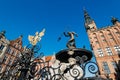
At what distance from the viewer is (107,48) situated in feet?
92.3

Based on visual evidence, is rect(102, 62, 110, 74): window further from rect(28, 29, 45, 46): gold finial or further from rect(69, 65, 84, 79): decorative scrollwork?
rect(69, 65, 84, 79): decorative scrollwork

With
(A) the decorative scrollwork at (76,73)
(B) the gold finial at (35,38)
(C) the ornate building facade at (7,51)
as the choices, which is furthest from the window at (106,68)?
(A) the decorative scrollwork at (76,73)

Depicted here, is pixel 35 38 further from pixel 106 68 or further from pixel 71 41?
pixel 106 68

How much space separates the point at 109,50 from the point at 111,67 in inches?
173

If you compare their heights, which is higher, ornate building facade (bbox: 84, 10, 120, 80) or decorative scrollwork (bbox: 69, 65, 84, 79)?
ornate building facade (bbox: 84, 10, 120, 80)

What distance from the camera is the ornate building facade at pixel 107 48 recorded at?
24831 mm

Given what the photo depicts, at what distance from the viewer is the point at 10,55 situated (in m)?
29.6

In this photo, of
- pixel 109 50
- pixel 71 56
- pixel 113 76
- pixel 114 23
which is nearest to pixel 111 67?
pixel 113 76

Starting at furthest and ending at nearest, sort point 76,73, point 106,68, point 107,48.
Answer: point 107,48 < point 106,68 < point 76,73

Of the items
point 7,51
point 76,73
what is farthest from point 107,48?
point 76,73

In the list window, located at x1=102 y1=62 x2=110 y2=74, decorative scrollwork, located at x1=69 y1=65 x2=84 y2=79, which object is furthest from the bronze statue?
window, located at x1=102 y1=62 x2=110 y2=74

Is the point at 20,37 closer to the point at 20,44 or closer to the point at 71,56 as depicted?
the point at 20,44

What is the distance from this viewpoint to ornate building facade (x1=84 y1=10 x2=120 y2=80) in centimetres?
2483

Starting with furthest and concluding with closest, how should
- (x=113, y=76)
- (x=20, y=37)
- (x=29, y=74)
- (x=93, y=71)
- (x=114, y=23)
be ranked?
1. (x=20, y=37)
2. (x=114, y=23)
3. (x=113, y=76)
4. (x=29, y=74)
5. (x=93, y=71)
